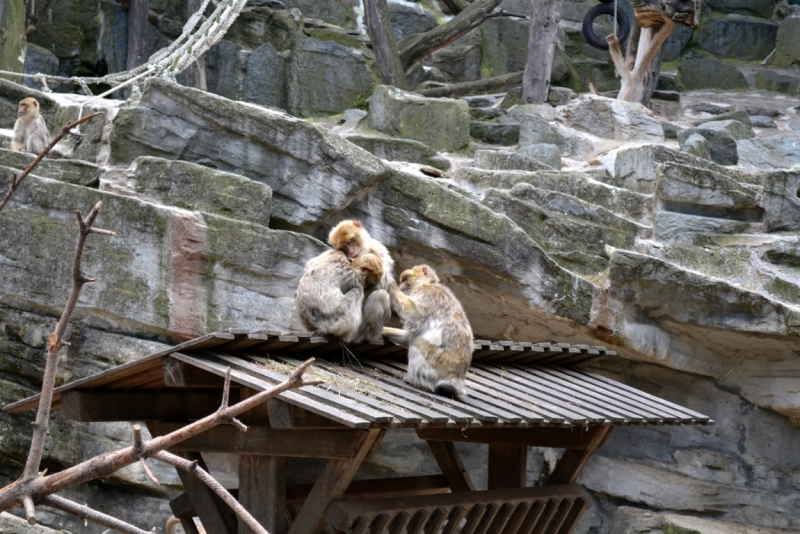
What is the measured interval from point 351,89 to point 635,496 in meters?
9.69

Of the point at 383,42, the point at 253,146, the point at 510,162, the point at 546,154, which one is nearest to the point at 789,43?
the point at 383,42

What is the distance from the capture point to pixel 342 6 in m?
20.5

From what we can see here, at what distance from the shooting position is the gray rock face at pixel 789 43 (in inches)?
866

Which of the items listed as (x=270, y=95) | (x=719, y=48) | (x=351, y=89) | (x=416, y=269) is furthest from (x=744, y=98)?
(x=416, y=269)

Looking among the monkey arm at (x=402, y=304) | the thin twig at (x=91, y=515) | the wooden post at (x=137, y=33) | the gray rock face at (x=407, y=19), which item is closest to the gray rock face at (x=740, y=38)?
the gray rock face at (x=407, y=19)

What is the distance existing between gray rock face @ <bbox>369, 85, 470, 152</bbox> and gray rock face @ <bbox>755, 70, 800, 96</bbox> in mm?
10263

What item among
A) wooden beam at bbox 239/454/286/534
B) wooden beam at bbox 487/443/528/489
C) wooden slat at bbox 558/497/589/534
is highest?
wooden beam at bbox 239/454/286/534

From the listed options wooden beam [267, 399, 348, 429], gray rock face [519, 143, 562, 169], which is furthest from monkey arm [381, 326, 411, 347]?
gray rock face [519, 143, 562, 169]

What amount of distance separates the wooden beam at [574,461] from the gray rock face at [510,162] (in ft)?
17.4

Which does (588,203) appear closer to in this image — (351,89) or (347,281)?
(347,281)

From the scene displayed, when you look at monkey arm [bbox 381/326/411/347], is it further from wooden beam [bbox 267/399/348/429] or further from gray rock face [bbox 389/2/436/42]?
gray rock face [bbox 389/2/436/42]

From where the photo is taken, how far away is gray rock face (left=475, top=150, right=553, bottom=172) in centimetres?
1119

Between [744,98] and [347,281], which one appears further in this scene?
[744,98]

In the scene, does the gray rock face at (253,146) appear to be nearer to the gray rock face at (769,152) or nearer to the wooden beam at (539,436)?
the wooden beam at (539,436)
